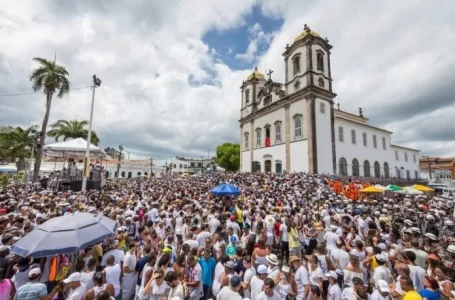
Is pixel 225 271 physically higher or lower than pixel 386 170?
lower

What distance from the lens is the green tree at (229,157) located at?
55969 mm

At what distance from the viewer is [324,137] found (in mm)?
27172

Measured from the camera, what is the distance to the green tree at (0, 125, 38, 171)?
999 inches

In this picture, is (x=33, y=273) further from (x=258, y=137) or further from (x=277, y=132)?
(x=258, y=137)

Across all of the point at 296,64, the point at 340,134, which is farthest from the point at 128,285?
the point at 340,134

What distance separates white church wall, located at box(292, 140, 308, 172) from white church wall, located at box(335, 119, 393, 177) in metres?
5.00

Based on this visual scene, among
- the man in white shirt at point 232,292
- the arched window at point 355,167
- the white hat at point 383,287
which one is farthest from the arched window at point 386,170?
the man in white shirt at point 232,292

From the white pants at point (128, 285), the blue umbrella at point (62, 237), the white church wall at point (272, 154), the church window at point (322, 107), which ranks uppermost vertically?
the church window at point (322, 107)

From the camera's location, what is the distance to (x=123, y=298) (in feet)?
14.1

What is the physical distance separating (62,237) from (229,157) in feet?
173

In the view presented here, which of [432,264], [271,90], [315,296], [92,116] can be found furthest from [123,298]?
[271,90]

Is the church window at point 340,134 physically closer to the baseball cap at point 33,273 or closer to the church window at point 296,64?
the church window at point 296,64

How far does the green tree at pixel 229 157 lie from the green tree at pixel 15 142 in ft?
124

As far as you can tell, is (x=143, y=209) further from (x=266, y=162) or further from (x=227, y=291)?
(x=266, y=162)
